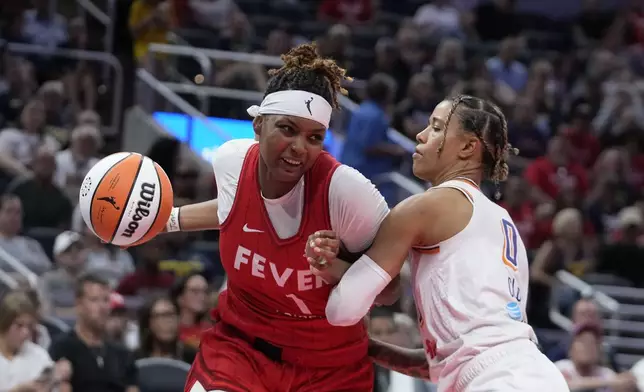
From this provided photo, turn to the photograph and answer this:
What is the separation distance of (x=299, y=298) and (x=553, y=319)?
18.4 feet

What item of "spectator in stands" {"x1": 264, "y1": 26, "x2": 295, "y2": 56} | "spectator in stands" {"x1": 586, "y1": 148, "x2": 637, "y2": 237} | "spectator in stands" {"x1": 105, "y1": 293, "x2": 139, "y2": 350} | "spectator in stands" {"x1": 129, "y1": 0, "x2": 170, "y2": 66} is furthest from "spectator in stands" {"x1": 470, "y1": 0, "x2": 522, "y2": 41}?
"spectator in stands" {"x1": 105, "y1": 293, "x2": 139, "y2": 350}

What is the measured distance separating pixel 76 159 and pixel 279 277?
602 centimetres

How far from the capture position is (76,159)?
983 cm

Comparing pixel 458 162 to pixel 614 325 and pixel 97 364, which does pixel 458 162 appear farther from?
pixel 614 325

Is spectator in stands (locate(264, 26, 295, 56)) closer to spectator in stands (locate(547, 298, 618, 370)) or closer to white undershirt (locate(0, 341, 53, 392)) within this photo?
spectator in stands (locate(547, 298, 618, 370))

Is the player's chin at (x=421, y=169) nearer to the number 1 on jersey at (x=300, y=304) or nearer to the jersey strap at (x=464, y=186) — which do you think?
the jersey strap at (x=464, y=186)

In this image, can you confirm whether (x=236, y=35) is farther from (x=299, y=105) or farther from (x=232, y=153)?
(x=299, y=105)

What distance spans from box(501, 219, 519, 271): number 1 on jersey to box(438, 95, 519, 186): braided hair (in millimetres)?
233

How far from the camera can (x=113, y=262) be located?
897cm

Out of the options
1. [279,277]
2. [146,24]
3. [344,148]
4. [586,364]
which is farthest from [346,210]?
[146,24]

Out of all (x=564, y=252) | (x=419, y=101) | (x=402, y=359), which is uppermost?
(x=402, y=359)

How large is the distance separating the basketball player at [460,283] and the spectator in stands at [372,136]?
227 inches

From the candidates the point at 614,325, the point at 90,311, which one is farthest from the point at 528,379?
the point at 614,325

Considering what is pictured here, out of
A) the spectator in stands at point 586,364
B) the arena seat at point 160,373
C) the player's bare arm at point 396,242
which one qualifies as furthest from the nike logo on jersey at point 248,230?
the spectator in stands at point 586,364
